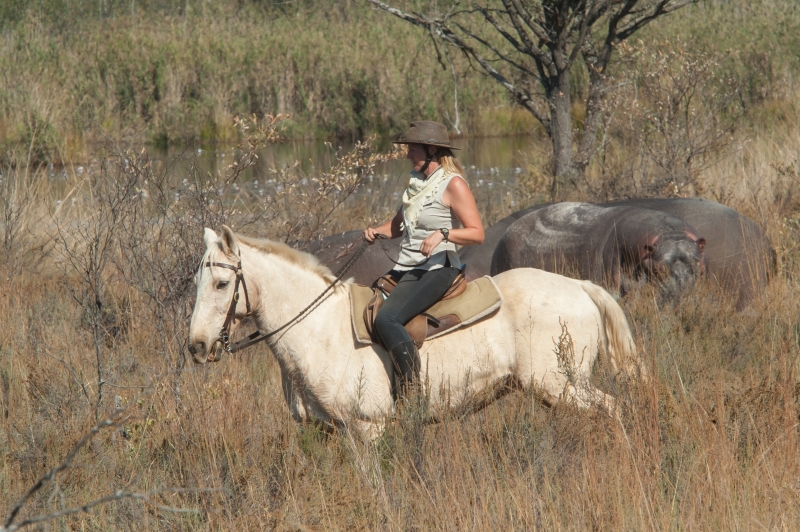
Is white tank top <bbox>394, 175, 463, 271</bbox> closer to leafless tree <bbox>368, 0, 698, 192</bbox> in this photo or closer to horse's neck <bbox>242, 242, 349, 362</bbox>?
horse's neck <bbox>242, 242, 349, 362</bbox>

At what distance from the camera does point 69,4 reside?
30609mm

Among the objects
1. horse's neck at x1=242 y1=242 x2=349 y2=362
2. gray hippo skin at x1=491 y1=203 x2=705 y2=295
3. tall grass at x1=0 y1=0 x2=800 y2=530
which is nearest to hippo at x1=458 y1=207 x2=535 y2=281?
gray hippo skin at x1=491 y1=203 x2=705 y2=295

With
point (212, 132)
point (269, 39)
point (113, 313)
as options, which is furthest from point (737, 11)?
point (113, 313)

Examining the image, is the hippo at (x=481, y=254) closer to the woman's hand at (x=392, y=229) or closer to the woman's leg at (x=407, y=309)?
the woman's hand at (x=392, y=229)

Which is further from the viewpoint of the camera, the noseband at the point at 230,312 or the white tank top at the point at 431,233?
the white tank top at the point at 431,233

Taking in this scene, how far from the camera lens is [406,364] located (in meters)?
4.75

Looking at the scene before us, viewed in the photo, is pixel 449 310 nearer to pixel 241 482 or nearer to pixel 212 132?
pixel 241 482

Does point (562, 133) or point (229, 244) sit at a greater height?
point (229, 244)

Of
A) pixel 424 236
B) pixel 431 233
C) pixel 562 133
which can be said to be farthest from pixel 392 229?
pixel 562 133

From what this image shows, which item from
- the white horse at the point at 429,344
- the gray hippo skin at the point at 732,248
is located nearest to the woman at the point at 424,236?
the white horse at the point at 429,344

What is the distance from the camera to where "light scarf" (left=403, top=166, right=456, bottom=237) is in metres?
4.98

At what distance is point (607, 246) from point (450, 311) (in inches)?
149

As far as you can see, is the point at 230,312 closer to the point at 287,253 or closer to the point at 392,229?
the point at 287,253

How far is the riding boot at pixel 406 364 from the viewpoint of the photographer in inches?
186
